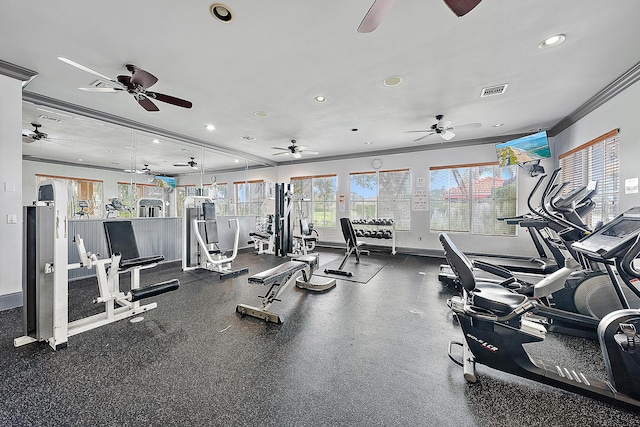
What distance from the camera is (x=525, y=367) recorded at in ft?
5.50

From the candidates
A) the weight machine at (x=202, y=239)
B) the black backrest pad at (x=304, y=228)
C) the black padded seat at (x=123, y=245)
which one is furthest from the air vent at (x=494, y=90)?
the black padded seat at (x=123, y=245)

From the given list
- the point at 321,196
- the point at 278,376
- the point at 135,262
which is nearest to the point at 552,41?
the point at 278,376

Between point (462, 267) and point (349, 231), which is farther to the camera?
point (349, 231)

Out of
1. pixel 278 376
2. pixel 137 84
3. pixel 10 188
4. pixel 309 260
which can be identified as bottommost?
pixel 278 376

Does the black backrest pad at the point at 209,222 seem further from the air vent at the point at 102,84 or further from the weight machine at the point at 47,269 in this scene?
the weight machine at the point at 47,269

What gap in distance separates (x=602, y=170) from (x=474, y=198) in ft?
8.00

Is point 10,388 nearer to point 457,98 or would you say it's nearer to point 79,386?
point 79,386

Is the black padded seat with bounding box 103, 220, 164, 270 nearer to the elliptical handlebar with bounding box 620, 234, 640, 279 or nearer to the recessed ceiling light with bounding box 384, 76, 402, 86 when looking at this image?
the recessed ceiling light with bounding box 384, 76, 402, 86

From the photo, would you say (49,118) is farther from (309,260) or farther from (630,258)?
(630,258)

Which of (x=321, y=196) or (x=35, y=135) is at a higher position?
(x=35, y=135)

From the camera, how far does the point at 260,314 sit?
2689 millimetres

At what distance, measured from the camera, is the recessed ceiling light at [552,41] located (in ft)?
7.64

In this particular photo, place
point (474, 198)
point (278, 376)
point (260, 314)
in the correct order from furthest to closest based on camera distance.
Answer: point (474, 198) < point (260, 314) < point (278, 376)

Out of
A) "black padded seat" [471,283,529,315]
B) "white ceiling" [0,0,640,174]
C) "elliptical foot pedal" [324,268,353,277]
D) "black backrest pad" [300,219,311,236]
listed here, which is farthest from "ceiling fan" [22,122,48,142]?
"black padded seat" [471,283,529,315]
